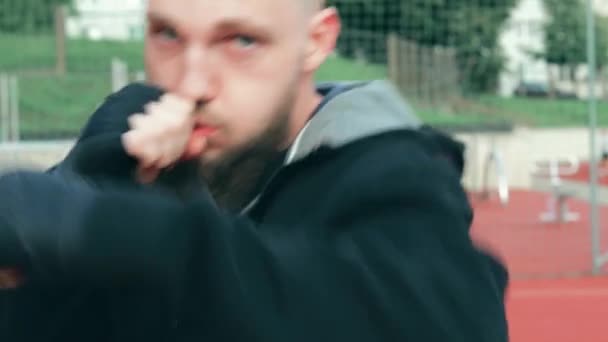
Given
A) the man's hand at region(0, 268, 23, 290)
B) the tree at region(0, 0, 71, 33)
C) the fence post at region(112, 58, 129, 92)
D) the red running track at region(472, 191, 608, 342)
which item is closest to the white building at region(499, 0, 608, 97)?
the red running track at region(472, 191, 608, 342)

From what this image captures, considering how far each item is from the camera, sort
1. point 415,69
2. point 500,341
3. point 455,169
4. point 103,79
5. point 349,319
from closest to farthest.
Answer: point 349,319 → point 500,341 → point 455,169 → point 415,69 → point 103,79

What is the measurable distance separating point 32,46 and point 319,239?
40.8 feet

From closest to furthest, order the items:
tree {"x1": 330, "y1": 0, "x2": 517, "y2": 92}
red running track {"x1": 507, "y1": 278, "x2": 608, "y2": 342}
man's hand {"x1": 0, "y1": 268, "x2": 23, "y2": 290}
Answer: man's hand {"x1": 0, "y1": 268, "x2": 23, "y2": 290}
red running track {"x1": 507, "y1": 278, "x2": 608, "y2": 342}
tree {"x1": 330, "y1": 0, "x2": 517, "y2": 92}

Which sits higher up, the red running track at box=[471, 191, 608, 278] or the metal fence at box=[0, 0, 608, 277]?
the metal fence at box=[0, 0, 608, 277]

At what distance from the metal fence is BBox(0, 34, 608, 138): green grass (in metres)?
0.02

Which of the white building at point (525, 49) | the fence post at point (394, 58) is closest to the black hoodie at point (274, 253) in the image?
the fence post at point (394, 58)

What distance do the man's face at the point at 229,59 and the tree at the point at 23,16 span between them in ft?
35.2

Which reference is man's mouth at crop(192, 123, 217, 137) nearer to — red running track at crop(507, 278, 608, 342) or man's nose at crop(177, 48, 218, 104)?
man's nose at crop(177, 48, 218, 104)

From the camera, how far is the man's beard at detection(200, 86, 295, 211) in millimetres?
1027

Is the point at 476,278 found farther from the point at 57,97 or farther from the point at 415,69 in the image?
the point at 57,97

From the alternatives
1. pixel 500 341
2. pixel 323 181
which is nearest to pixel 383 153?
pixel 323 181

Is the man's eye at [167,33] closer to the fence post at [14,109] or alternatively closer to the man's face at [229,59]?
the man's face at [229,59]

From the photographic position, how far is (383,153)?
3.30 feet

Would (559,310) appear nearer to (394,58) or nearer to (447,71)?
(394,58)
